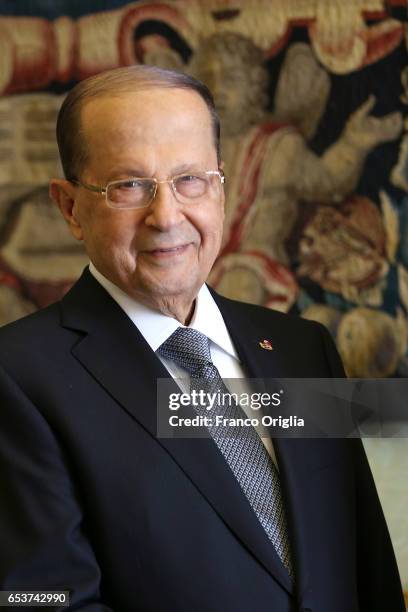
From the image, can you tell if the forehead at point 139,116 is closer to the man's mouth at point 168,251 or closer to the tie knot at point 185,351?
the man's mouth at point 168,251

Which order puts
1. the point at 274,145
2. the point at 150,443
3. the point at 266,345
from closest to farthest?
the point at 150,443 < the point at 266,345 < the point at 274,145

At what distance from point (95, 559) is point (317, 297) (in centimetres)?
130

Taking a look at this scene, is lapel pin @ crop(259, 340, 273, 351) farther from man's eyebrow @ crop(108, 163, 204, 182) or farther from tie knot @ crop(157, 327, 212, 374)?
man's eyebrow @ crop(108, 163, 204, 182)

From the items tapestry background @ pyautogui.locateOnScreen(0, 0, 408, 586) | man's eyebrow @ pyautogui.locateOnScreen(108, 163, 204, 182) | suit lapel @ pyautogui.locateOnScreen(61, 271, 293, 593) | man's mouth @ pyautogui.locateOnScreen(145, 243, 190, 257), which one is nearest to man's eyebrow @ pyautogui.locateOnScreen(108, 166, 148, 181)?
man's eyebrow @ pyautogui.locateOnScreen(108, 163, 204, 182)

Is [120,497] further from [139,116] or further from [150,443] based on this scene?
[139,116]

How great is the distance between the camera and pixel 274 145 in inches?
103

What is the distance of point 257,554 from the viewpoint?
157cm

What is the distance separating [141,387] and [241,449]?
0.70 feet

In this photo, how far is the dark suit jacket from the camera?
1.47 m

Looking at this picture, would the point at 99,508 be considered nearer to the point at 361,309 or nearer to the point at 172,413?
the point at 172,413

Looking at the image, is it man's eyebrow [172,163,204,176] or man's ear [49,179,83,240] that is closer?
man's eyebrow [172,163,204,176]

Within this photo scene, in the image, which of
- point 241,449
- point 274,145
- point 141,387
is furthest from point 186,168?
point 274,145

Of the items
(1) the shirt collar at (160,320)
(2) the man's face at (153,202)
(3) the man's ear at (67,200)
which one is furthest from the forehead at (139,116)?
(1) the shirt collar at (160,320)

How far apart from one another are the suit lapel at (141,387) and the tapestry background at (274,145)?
0.95m
